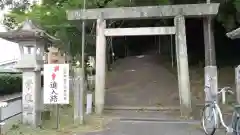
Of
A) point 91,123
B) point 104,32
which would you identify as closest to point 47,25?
point 104,32

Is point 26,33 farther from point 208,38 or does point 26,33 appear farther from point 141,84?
point 141,84

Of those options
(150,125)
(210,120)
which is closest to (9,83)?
(150,125)

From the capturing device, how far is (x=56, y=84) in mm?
9367

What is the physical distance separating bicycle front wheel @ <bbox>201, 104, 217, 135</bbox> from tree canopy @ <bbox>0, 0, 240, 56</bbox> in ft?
24.1

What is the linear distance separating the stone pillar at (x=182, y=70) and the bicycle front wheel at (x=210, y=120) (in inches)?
133

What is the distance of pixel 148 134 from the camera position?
825cm

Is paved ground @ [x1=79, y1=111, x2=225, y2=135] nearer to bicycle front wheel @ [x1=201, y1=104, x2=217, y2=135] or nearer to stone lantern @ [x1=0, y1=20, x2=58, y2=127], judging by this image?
bicycle front wheel @ [x1=201, y1=104, x2=217, y2=135]


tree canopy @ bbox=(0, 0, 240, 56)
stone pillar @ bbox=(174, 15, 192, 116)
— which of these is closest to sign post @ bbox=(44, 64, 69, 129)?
stone pillar @ bbox=(174, 15, 192, 116)

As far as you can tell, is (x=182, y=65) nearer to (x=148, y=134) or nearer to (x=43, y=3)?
(x=148, y=134)

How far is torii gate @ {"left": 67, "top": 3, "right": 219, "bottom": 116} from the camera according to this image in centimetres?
1169

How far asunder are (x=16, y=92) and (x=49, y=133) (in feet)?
54.5

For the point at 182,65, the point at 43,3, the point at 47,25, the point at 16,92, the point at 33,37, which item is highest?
the point at 43,3

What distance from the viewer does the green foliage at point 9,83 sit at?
23.6 metres

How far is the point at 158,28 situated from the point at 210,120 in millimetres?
5285
